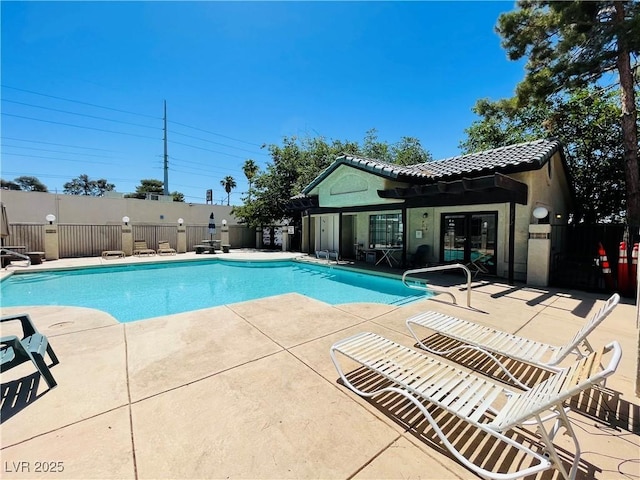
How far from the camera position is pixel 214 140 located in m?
44.2

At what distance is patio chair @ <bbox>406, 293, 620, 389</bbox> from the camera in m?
2.92

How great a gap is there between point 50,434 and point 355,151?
80.1ft

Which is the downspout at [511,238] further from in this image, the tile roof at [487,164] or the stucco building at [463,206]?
the tile roof at [487,164]

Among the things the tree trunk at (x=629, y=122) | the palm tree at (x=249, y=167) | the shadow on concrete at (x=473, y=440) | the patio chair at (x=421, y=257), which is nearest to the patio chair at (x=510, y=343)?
the shadow on concrete at (x=473, y=440)

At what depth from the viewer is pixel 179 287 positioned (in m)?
10.5

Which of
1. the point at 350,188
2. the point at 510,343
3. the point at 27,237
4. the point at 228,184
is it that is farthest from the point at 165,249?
the point at 228,184

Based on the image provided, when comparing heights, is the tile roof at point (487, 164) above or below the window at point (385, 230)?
above

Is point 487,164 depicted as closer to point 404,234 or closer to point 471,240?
point 471,240

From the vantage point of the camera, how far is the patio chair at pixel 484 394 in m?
1.88

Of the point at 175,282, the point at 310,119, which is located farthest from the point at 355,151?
the point at 175,282

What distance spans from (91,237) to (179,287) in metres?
11.2

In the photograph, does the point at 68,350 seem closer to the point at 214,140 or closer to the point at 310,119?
the point at 310,119

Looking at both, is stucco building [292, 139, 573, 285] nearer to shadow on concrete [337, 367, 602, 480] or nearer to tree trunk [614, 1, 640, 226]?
tree trunk [614, 1, 640, 226]

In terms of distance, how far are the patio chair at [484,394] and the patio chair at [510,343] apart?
1.40 feet
